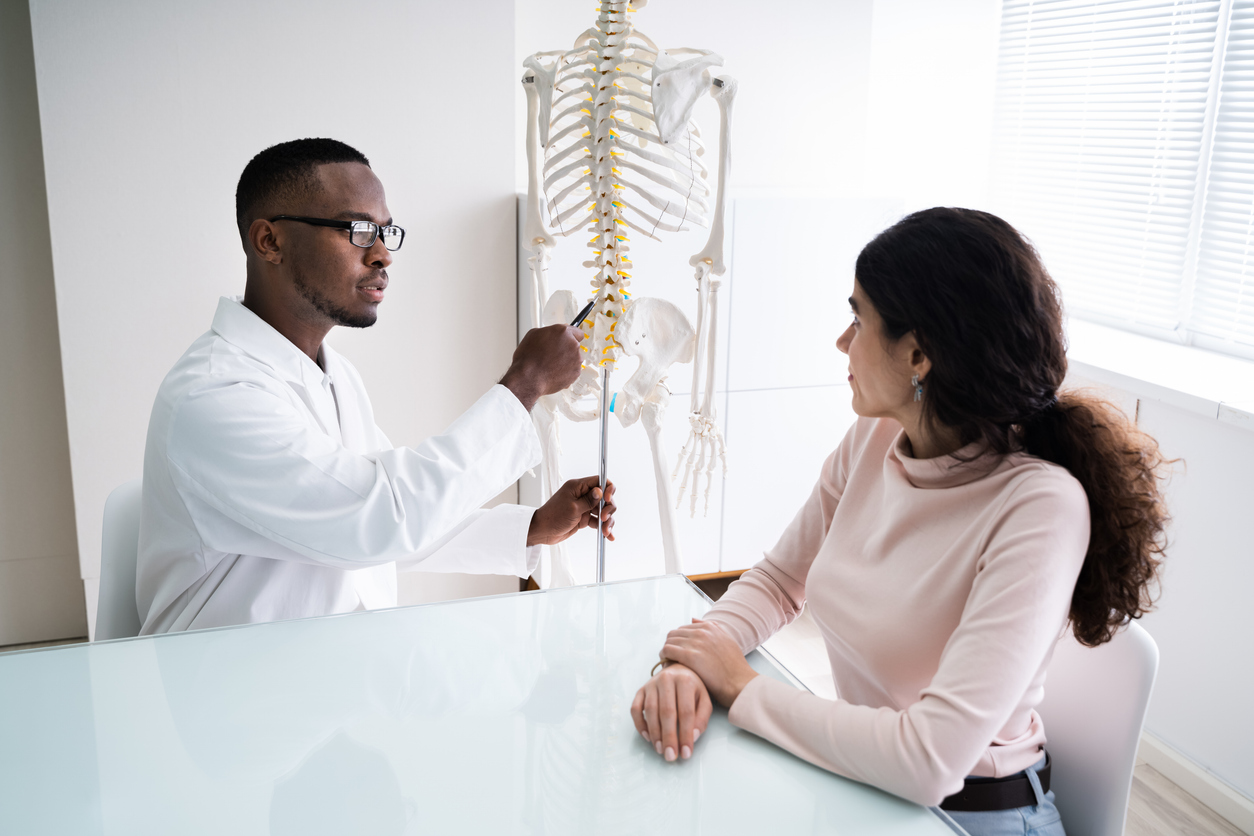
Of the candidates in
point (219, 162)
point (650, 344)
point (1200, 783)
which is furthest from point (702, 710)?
point (219, 162)

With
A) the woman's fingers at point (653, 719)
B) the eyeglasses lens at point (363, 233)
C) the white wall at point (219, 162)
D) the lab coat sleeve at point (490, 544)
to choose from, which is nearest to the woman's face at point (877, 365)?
the woman's fingers at point (653, 719)

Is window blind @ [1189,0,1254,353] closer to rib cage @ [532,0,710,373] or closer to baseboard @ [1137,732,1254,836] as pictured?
baseboard @ [1137,732,1254,836]

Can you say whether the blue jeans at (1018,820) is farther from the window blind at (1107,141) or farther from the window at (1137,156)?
the window blind at (1107,141)

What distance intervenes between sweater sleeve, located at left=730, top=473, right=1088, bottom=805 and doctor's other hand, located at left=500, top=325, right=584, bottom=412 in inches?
27.9

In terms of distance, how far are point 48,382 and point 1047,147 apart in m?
3.39

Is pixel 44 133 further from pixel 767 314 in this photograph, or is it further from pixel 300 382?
pixel 767 314

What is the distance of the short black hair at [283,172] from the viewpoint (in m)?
1.64

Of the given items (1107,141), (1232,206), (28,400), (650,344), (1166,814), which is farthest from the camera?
(1107,141)

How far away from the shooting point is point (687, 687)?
1.12 metres

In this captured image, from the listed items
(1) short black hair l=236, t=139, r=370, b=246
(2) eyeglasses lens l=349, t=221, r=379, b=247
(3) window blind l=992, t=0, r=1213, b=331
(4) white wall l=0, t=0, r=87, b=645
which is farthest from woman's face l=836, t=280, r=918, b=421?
(4) white wall l=0, t=0, r=87, b=645

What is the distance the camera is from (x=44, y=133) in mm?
2510

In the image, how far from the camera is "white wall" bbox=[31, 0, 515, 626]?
8.34ft

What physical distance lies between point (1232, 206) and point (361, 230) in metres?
2.45

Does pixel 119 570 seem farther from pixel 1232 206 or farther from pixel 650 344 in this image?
pixel 1232 206
